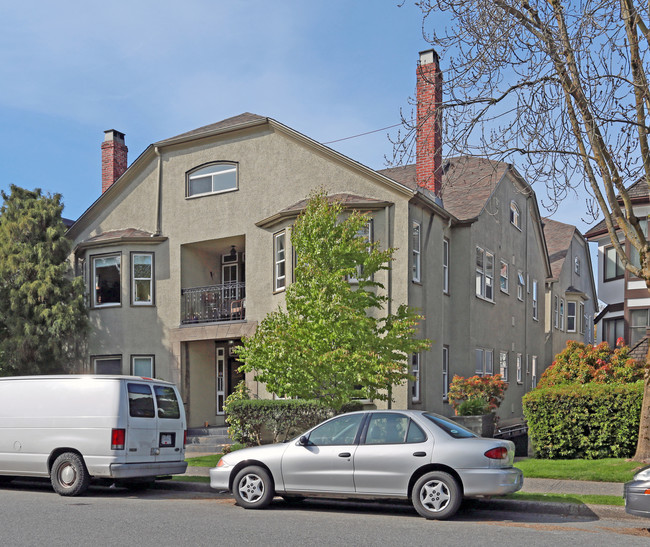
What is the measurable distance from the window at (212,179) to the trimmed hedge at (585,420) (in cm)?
1107

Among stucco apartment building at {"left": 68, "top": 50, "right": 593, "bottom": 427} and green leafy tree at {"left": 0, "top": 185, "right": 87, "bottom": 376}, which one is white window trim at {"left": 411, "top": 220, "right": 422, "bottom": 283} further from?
green leafy tree at {"left": 0, "top": 185, "right": 87, "bottom": 376}

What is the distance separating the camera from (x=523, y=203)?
2997 centimetres

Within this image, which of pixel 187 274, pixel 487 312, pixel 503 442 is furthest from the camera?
pixel 487 312

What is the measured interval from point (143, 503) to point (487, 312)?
15.8 meters

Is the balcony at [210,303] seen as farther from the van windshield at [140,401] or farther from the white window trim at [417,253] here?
the van windshield at [140,401]

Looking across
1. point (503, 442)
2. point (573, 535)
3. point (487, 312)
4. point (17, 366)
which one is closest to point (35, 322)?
point (17, 366)

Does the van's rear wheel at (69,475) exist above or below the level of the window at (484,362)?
below

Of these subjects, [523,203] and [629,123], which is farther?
[523,203]

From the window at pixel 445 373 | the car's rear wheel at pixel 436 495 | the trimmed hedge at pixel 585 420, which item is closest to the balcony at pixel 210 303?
the window at pixel 445 373

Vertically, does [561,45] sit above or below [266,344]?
above

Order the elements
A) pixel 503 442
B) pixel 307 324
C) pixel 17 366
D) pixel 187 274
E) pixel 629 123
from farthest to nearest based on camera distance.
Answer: pixel 187 274 → pixel 17 366 → pixel 307 324 → pixel 629 123 → pixel 503 442

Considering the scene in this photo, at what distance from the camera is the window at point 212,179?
22.6 metres

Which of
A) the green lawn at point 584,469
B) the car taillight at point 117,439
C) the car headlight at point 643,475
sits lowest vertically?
the green lawn at point 584,469

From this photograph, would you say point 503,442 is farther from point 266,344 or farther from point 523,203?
point 523,203
